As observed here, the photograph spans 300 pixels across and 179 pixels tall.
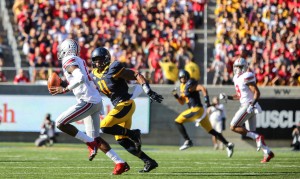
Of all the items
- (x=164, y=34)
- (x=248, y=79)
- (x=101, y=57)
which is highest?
(x=101, y=57)

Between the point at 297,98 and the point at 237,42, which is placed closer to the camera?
the point at 297,98

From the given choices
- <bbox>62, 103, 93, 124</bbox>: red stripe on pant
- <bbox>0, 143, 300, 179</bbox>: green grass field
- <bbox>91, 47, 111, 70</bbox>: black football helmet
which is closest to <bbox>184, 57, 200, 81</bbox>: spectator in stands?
<bbox>0, 143, 300, 179</bbox>: green grass field

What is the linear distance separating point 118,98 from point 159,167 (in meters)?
1.40

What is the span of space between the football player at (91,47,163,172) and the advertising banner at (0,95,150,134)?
9.31 meters

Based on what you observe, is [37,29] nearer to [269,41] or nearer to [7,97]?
[7,97]

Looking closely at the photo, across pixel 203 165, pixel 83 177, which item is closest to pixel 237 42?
pixel 203 165

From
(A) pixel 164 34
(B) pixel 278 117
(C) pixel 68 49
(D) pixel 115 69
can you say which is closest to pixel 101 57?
(D) pixel 115 69

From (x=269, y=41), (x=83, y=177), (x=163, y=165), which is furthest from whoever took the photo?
(x=269, y=41)

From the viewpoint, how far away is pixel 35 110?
2205 cm

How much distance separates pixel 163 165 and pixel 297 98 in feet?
29.6

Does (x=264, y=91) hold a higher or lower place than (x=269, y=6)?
lower

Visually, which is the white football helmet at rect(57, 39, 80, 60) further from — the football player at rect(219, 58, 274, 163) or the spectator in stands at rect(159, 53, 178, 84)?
the spectator in stands at rect(159, 53, 178, 84)

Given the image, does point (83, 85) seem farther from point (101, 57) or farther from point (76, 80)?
point (101, 57)

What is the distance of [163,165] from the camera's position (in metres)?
13.9
